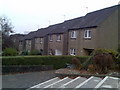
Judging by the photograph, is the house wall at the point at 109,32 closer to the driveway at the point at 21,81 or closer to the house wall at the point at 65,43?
the house wall at the point at 65,43

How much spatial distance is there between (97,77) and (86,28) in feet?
54.8

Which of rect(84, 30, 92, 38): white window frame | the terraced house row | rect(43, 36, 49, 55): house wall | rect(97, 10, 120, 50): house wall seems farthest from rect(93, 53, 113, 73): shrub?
rect(43, 36, 49, 55): house wall

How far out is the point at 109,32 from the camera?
2550 cm

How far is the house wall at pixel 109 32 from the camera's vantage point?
2479 centimetres

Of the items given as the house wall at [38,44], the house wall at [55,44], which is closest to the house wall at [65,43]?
the house wall at [55,44]

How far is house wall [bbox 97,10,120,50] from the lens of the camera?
24.8m

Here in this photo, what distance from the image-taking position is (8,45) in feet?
113

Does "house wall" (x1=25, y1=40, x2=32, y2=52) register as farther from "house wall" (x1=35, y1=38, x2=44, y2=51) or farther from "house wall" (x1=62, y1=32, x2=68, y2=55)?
"house wall" (x1=62, y1=32, x2=68, y2=55)

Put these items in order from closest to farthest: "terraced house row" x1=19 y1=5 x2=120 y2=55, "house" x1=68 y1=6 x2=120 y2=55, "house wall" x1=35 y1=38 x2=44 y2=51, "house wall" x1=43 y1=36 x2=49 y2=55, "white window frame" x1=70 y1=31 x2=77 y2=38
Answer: "house" x1=68 y1=6 x2=120 y2=55
"terraced house row" x1=19 y1=5 x2=120 y2=55
"white window frame" x1=70 y1=31 x2=77 y2=38
"house wall" x1=43 y1=36 x2=49 y2=55
"house wall" x1=35 y1=38 x2=44 y2=51

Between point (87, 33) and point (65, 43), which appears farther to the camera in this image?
point (65, 43)

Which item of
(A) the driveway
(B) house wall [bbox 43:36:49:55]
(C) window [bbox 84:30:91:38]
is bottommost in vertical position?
(A) the driveway

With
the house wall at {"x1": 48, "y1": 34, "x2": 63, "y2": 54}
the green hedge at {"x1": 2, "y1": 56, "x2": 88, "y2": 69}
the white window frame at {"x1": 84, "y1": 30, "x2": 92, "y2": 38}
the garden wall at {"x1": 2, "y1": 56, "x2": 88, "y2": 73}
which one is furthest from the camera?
the house wall at {"x1": 48, "y1": 34, "x2": 63, "y2": 54}

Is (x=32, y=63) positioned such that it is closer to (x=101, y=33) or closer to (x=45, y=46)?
(x=101, y=33)

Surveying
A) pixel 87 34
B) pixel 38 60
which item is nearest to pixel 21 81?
pixel 38 60
